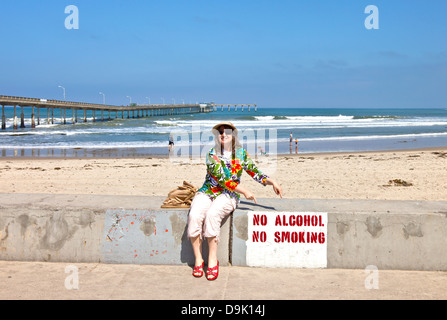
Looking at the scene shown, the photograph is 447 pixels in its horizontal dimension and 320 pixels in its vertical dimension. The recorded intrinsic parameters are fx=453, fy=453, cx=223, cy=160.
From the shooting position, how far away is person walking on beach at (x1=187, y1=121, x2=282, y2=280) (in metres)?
A: 4.05

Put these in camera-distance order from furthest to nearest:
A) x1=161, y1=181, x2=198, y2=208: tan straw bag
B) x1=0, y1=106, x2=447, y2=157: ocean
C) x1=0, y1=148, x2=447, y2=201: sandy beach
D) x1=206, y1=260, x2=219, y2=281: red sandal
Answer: x1=0, y1=106, x2=447, y2=157: ocean
x1=0, y1=148, x2=447, y2=201: sandy beach
x1=161, y1=181, x2=198, y2=208: tan straw bag
x1=206, y1=260, x2=219, y2=281: red sandal

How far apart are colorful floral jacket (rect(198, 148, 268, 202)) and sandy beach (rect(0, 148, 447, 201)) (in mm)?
5407

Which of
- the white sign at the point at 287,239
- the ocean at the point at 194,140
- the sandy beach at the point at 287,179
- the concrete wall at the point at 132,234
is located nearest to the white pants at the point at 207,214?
the concrete wall at the point at 132,234

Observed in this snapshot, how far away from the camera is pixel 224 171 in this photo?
166 inches

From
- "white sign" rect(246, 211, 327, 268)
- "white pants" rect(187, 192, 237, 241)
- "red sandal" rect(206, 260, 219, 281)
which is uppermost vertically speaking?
"white pants" rect(187, 192, 237, 241)

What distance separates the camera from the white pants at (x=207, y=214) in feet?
13.3

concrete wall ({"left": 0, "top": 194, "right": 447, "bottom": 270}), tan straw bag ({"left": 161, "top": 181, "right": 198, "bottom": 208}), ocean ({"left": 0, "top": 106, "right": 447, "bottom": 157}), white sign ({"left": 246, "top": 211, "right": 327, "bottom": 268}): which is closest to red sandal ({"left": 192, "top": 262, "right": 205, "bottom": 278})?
Result: concrete wall ({"left": 0, "top": 194, "right": 447, "bottom": 270})

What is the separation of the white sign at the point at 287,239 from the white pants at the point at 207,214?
30cm

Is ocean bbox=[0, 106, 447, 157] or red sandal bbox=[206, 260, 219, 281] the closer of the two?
red sandal bbox=[206, 260, 219, 281]

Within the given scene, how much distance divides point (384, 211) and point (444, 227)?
0.55 meters

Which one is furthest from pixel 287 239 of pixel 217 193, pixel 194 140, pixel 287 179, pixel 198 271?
pixel 194 140

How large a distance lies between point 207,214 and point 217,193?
10.9 inches

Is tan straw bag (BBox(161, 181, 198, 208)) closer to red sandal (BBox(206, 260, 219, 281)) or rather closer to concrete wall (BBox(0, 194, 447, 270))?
concrete wall (BBox(0, 194, 447, 270))

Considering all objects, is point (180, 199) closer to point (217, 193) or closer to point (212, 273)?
point (217, 193)
